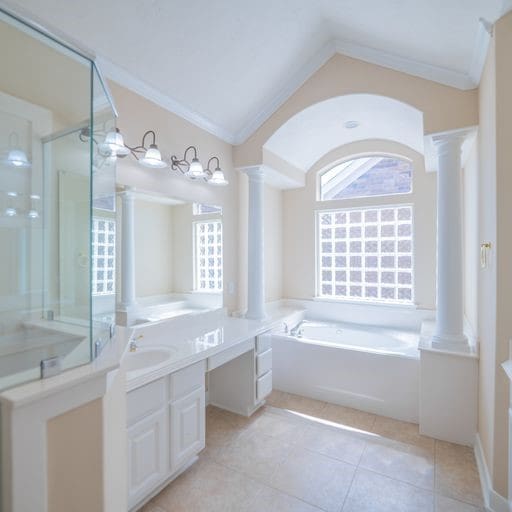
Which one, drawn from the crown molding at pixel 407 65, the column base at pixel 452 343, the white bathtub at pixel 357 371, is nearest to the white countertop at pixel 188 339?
the white bathtub at pixel 357 371

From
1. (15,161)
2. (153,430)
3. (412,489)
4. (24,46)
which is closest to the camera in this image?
(24,46)

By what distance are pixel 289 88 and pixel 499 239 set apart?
2200 millimetres

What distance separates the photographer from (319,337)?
3633 millimetres

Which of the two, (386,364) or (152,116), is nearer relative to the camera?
(152,116)

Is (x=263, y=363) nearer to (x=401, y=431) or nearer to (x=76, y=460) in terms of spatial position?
(x=401, y=431)

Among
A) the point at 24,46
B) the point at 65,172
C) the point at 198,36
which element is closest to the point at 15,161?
the point at 65,172

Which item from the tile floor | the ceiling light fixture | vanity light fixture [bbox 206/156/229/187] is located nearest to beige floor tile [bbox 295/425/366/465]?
the tile floor

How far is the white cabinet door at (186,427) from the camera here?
176 cm

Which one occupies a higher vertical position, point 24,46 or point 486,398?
point 24,46

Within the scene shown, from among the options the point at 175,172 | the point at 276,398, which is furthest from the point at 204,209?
the point at 276,398

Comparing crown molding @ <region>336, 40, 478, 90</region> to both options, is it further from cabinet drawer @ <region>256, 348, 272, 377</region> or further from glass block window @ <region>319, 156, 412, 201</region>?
cabinet drawer @ <region>256, 348, 272, 377</region>

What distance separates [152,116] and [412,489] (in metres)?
3.14

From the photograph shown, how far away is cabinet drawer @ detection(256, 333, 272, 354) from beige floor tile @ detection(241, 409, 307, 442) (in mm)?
582

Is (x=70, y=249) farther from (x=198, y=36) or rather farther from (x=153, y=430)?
(x=198, y=36)
